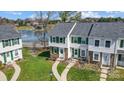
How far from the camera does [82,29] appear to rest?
18.9 ft

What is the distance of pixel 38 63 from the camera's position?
589cm

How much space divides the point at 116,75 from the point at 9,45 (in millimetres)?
3602

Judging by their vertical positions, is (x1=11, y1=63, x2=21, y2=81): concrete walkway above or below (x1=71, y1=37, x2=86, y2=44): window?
below

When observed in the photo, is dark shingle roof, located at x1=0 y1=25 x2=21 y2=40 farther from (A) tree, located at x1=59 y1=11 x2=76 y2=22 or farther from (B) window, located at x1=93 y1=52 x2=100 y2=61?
(B) window, located at x1=93 y1=52 x2=100 y2=61

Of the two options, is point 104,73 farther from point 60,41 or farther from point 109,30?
point 60,41

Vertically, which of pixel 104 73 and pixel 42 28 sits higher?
pixel 42 28

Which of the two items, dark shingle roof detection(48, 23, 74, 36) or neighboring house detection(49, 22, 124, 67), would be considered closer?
neighboring house detection(49, 22, 124, 67)

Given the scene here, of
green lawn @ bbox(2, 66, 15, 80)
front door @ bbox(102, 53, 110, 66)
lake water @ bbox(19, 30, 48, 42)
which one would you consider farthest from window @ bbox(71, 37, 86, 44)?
green lawn @ bbox(2, 66, 15, 80)

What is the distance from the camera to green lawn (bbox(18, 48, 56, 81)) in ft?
19.1

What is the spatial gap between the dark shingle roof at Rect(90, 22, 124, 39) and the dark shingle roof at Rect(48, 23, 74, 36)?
0.88 meters

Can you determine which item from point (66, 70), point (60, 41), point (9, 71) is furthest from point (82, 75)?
point (9, 71)

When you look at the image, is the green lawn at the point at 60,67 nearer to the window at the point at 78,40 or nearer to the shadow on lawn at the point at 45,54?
the shadow on lawn at the point at 45,54
